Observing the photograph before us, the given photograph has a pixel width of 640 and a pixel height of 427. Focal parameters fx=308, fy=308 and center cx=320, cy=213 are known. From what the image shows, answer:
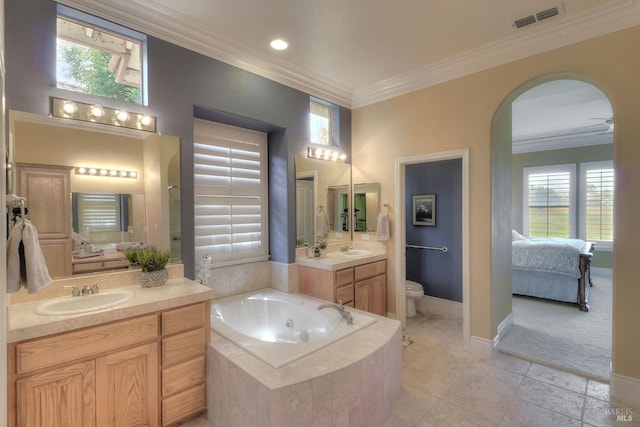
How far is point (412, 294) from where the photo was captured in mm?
4000

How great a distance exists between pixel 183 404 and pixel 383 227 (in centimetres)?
273

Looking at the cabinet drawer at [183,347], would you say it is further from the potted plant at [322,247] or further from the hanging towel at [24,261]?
the potted plant at [322,247]

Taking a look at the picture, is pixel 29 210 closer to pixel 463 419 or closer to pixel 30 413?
pixel 30 413

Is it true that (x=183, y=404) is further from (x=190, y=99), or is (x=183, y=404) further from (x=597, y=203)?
(x=597, y=203)

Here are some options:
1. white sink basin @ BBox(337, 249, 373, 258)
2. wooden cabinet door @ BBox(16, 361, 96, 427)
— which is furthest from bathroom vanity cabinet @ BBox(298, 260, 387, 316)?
wooden cabinet door @ BBox(16, 361, 96, 427)

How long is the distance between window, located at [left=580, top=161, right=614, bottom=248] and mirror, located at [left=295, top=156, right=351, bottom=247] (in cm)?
553

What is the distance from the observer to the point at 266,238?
364cm

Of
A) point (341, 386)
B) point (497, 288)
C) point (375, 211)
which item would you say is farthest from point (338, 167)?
point (341, 386)

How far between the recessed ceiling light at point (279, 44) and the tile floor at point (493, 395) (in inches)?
122

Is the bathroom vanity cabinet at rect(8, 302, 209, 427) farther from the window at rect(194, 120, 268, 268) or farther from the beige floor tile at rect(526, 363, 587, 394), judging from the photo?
the beige floor tile at rect(526, 363, 587, 394)

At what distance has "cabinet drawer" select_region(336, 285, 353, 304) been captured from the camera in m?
3.30

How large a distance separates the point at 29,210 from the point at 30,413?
1.16 metres

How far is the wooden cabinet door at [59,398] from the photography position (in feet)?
5.08

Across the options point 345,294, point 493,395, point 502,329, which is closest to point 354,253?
point 345,294
